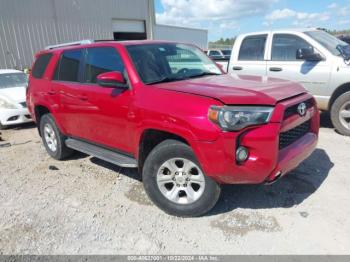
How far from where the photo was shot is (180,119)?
302 centimetres

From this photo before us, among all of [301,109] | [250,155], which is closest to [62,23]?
[301,109]

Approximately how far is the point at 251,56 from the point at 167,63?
3533mm

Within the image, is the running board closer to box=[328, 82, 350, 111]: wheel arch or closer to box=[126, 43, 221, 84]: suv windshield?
box=[126, 43, 221, 84]: suv windshield

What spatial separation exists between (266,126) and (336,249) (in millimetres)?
1257

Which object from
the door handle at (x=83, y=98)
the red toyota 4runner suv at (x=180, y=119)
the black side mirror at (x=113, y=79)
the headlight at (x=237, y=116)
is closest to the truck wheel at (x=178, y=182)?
the red toyota 4runner suv at (x=180, y=119)

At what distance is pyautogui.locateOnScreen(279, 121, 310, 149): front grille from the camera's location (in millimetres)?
3188

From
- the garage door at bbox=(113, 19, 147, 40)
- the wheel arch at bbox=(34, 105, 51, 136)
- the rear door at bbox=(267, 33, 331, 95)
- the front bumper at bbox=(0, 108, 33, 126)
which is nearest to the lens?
the wheel arch at bbox=(34, 105, 51, 136)

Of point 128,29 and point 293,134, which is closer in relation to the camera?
point 293,134

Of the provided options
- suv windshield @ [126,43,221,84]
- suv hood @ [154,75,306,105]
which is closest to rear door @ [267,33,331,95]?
suv windshield @ [126,43,221,84]

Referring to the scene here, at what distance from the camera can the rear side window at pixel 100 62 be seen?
388 centimetres

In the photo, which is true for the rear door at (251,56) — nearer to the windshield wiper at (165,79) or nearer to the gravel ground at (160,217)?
the gravel ground at (160,217)

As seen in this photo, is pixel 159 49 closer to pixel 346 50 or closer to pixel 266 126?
pixel 266 126

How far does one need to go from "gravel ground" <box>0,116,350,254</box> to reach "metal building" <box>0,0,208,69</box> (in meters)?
12.8

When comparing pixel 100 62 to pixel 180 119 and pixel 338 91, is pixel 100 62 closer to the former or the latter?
pixel 180 119
